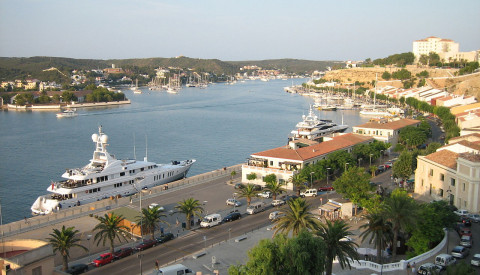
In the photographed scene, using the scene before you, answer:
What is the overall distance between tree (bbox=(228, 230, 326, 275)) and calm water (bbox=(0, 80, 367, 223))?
64.6 ft

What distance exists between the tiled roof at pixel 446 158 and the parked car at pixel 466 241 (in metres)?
5.62

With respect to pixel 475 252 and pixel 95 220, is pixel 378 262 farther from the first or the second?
pixel 95 220

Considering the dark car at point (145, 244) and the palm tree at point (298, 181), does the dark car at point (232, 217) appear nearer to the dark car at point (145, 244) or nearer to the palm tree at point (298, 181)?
the dark car at point (145, 244)

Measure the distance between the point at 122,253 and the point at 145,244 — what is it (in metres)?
1.07

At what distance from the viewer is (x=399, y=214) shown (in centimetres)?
1375

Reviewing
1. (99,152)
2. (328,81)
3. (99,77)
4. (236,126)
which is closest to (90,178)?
(99,152)

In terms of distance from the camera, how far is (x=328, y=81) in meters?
132

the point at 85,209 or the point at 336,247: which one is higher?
the point at 336,247

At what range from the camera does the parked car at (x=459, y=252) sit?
13781mm

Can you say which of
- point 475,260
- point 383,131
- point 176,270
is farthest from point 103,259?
point 383,131

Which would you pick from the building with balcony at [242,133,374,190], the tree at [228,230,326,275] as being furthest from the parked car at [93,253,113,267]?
the building with balcony at [242,133,374,190]

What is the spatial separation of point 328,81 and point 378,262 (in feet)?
399

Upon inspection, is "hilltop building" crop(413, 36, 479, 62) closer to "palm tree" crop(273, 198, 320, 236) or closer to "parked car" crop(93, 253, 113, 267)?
"palm tree" crop(273, 198, 320, 236)

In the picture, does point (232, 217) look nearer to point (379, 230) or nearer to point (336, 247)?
point (379, 230)
